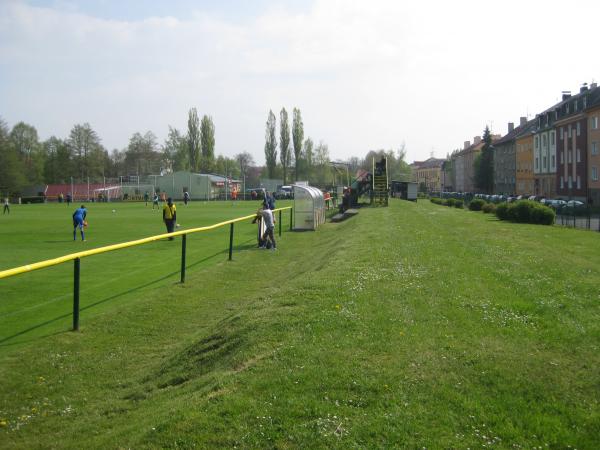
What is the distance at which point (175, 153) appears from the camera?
127812mm

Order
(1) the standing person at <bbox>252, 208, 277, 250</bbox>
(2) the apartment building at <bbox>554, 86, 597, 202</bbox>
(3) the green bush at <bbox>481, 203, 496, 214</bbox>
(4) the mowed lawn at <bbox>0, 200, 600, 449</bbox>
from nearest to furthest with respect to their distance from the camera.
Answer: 1. (4) the mowed lawn at <bbox>0, 200, 600, 449</bbox>
2. (1) the standing person at <bbox>252, 208, 277, 250</bbox>
3. (3) the green bush at <bbox>481, 203, 496, 214</bbox>
4. (2) the apartment building at <bbox>554, 86, 597, 202</bbox>

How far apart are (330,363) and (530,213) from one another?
2616 cm

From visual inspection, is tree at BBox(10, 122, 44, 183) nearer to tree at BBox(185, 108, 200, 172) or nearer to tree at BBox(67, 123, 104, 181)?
tree at BBox(67, 123, 104, 181)

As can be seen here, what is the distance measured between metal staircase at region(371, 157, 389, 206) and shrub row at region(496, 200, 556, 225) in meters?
14.7

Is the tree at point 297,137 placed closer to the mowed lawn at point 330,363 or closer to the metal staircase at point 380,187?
the metal staircase at point 380,187

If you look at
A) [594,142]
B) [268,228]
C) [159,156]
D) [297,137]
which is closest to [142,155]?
[159,156]

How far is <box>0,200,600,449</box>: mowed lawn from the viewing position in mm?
4180

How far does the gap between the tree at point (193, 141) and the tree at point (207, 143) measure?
0.89 metres

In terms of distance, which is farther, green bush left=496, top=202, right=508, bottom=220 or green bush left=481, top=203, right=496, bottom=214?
green bush left=481, top=203, right=496, bottom=214

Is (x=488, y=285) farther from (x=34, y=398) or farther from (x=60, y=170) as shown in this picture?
(x=60, y=170)

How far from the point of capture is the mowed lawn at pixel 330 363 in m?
4.18

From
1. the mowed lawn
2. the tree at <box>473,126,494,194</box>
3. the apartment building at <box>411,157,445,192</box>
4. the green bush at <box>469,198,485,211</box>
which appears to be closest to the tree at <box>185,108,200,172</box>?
the tree at <box>473,126,494,194</box>

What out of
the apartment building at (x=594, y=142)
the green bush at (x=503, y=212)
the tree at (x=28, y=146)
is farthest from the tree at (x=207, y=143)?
the green bush at (x=503, y=212)

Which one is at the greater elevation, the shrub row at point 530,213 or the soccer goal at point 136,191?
the soccer goal at point 136,191
